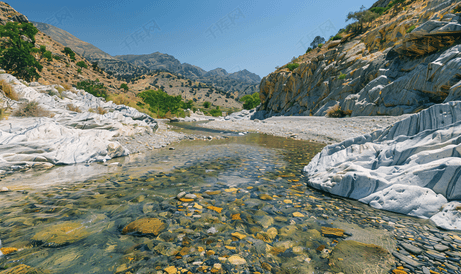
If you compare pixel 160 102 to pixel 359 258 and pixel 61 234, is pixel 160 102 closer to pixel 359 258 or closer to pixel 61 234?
pixel 61 234

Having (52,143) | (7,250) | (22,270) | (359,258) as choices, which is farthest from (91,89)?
(359,258)

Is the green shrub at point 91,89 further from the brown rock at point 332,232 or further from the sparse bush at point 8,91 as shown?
the brown rock at point 332,232

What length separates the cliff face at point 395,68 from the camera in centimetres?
1608

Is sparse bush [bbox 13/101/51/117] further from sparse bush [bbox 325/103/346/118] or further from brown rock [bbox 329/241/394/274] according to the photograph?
sparse bush [bbox 325/103/346/118]

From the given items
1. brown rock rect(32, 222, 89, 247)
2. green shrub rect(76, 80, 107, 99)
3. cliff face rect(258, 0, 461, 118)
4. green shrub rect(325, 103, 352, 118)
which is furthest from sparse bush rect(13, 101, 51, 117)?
green shrub rect(325, 103, 352, 118)

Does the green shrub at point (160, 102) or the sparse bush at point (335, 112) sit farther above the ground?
the green shrub at point (160, 102)

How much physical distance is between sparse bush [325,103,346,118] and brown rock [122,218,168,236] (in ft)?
94.7

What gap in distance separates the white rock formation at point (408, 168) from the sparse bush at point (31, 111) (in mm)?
15207

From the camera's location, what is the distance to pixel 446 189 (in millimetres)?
3139

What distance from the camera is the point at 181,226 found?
2.97m

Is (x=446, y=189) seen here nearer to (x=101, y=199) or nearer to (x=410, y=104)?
(x=101, y=199)

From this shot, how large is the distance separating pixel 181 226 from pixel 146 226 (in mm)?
567

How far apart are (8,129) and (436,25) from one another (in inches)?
1282

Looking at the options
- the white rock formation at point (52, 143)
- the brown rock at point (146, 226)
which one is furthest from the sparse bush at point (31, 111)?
the brown rock at point (146, 226)
